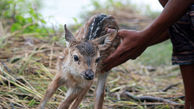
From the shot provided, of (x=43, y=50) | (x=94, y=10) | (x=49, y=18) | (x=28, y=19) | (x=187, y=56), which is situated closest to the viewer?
(x=187, y=56)

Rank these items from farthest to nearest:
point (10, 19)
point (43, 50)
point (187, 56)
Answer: point (10, 19)
point (43, 50)
point (187, 56)

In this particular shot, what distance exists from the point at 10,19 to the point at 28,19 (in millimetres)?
1301

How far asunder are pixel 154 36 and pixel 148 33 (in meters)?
0.10

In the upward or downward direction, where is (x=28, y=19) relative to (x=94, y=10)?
downward

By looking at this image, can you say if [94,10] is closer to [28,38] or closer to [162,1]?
[28,38]

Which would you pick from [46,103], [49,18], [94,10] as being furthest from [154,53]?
[46,103]

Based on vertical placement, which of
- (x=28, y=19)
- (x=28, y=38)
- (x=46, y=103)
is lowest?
(x=46, y=103)

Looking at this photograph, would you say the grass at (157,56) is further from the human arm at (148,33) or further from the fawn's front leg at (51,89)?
the human arm at (148,33)

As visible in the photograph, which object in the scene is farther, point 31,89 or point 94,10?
point 94,10

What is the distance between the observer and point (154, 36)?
321 centimetres

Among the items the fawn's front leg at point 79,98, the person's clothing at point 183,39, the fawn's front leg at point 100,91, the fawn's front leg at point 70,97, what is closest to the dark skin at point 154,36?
the person's clothing at point 183,39

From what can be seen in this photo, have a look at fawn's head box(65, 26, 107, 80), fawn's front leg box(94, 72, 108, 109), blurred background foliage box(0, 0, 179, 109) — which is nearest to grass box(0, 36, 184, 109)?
blurred background foliage box(0, 0, 179, 109)

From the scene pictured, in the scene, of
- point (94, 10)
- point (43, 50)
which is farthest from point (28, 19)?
point (94, 10)

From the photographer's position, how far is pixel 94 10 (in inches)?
440
